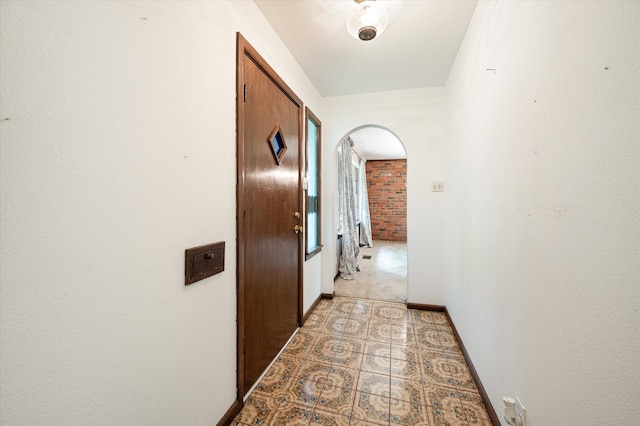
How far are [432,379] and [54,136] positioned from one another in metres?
2.13

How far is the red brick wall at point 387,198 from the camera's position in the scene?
746 cm

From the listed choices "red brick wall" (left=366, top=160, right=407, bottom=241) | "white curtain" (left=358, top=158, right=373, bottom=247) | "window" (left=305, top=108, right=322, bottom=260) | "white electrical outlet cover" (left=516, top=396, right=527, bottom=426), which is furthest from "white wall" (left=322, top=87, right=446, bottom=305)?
"red brick wall" (left=366, top=160, right=407, bottom=241)

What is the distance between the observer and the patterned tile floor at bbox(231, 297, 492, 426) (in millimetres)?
1365

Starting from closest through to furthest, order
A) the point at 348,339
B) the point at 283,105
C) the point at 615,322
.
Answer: the point at 615,322 → the point at 283,105 → the point at 348,339

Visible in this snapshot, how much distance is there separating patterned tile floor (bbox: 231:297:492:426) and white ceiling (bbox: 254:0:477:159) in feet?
7.75

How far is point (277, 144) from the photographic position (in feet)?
6.01

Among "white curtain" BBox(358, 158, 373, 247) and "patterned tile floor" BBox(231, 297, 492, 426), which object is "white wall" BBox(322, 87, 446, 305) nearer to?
"patterned tile floor" BBox(231, 297, 492, 426)

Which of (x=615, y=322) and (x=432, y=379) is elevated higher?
(x=615, y=322)

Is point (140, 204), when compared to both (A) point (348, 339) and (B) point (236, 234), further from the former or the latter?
(A) point (348, 339)

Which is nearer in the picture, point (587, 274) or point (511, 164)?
point (587, 274)

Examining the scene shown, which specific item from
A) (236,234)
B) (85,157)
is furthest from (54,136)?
(236,234)

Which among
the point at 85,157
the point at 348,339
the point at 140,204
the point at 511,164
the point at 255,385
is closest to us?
the point at 85,157

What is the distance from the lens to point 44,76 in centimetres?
62

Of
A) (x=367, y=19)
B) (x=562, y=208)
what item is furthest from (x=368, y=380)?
(x=367, y=19)
